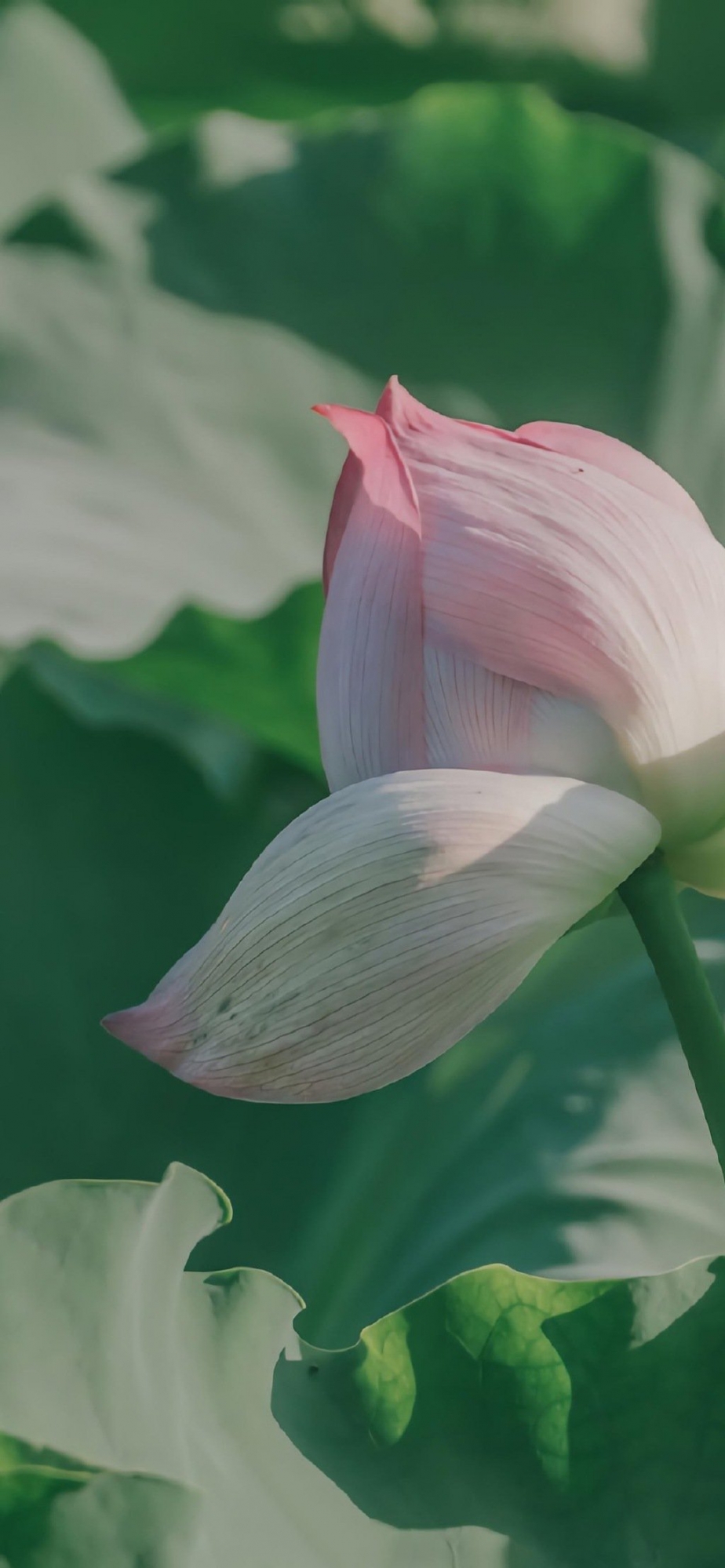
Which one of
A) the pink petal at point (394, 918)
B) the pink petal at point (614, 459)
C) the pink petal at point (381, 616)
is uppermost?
the pink petal at point (614, 459)

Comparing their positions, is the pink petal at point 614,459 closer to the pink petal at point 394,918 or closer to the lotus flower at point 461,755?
the lotus flower at point 461,755

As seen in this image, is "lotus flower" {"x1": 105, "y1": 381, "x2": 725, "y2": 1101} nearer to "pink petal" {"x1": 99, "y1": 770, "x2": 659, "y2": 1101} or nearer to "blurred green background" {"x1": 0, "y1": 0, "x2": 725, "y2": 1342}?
"pink petal" {"x1": 99, "y1": 770, "x2": 659, "y2": 1101}

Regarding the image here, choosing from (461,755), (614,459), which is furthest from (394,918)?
(614,459)

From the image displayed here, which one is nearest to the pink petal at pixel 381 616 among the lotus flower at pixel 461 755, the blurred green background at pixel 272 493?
the lotus flower at pixel 461 755

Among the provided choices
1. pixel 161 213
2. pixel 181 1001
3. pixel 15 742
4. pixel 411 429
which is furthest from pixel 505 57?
pixel 181 1001

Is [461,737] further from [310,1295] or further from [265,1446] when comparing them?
[310,1295]

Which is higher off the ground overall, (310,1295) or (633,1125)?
(633,1125)

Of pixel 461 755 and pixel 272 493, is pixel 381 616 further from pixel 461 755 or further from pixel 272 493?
pixel 272 493
